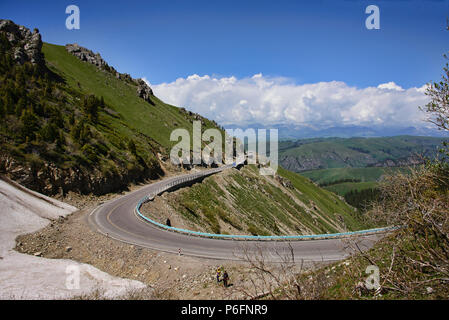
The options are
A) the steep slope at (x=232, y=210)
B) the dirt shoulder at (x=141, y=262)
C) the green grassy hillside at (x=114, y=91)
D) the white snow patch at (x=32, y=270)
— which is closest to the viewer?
the white snow patch at (x=32, y=270)

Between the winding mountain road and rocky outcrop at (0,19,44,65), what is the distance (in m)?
70.5

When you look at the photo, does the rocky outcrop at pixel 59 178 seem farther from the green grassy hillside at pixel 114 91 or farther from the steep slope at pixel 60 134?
the green grassy hillside at pixel 114 91

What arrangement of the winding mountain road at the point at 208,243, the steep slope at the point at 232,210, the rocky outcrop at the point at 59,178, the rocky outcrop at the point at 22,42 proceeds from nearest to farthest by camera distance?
the winding mountain road at the point at 208,243
the rocky outcrop at the point at 59,178
the steep slope at the point at 232,210
the rocky outcrop at the point at 22,42

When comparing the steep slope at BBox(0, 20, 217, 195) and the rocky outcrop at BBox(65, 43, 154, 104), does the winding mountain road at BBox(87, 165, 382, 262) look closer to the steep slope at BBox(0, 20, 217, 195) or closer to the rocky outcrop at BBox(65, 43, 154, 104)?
the steep slope at BBox(0, 20, 217, 195)

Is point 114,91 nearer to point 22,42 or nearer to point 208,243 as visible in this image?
point 22,42

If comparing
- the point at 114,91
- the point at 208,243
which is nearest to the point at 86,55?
the point at 114,91

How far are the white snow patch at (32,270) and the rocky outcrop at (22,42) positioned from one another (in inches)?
2549

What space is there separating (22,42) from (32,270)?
90160mm

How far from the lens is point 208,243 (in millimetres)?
24219

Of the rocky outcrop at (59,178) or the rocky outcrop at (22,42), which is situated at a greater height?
the rocky outcrop at (22,42)

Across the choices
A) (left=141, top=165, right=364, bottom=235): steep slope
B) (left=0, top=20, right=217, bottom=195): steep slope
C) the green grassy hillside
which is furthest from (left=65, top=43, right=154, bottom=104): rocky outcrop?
(left=141, top=165, right=364, bottom=235): steep slope

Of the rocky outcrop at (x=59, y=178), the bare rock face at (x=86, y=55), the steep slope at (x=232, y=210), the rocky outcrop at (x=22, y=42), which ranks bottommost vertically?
the steep slope at (x=232, y=210)

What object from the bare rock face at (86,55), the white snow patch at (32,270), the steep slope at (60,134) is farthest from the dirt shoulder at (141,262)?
the bare rock face at (86,55)

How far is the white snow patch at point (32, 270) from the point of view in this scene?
→ 14500 mm
